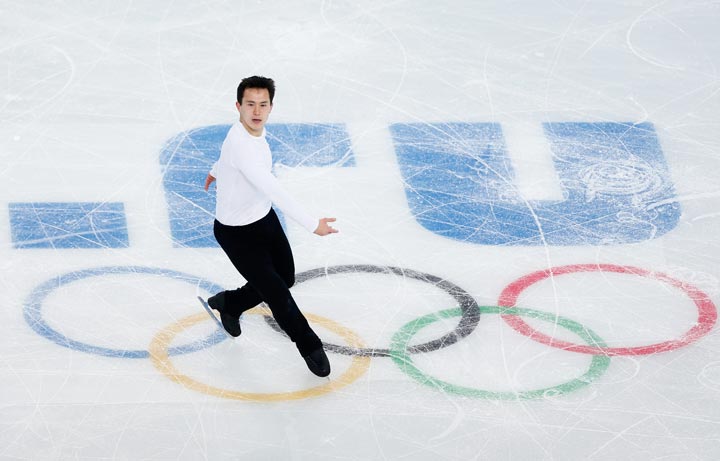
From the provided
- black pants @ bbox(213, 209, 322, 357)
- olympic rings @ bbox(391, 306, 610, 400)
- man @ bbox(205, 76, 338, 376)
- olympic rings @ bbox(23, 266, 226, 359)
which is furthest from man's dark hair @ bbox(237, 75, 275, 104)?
olympic rings @ bbox(391, 306, 610, 400)

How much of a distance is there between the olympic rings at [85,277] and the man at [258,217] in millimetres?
439

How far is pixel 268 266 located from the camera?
6867 millimetres

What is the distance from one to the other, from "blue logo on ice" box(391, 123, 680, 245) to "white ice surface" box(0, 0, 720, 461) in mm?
102

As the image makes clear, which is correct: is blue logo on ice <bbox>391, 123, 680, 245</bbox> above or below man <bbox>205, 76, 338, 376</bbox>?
below

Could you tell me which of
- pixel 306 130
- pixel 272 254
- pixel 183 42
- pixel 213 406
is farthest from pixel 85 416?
pixel 183 42

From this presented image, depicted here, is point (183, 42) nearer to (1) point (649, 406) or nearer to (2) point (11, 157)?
(2) point (11, 157)

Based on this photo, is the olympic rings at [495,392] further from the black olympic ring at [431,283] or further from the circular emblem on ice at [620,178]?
the circular emblem on ice at [620,178]

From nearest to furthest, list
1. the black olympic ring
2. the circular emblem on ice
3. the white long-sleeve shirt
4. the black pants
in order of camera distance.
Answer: the white long-sleeve shirt, the black pants, the black olympic ring, the circular emblem on ice

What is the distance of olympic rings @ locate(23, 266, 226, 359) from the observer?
23.5 feet

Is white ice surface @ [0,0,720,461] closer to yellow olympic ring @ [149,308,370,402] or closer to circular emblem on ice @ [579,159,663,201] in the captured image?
yellow olympic ring @ [149,308,370,402]

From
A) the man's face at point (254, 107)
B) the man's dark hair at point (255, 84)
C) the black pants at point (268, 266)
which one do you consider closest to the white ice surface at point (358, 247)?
the black pants at point (268, 266)

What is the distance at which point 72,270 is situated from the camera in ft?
25.6

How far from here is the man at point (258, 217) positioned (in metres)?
6.62

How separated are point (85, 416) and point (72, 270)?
136 cm
